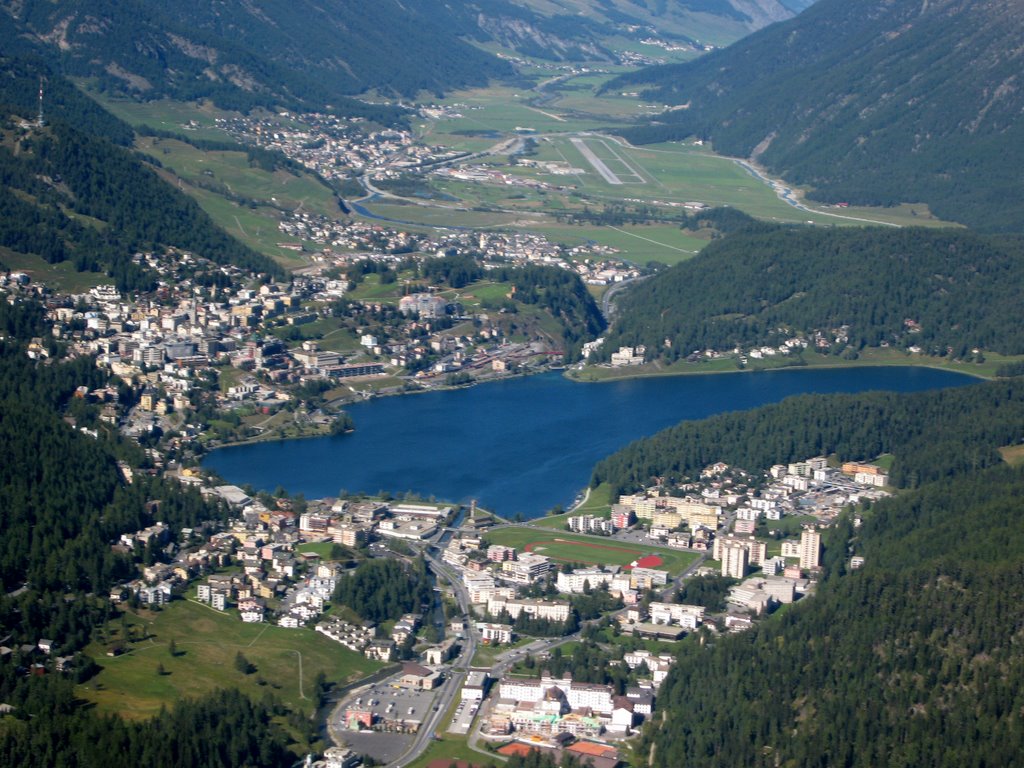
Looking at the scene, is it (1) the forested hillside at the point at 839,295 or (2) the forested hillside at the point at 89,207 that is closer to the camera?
(2) the forested hillside at the point at 89,207

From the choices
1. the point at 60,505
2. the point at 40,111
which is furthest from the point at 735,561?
the point at 40,111

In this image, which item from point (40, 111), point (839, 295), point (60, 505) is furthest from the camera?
point (40, 111)

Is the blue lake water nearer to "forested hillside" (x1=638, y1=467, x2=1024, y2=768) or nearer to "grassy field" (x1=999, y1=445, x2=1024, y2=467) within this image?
"grassy field" (x1=999, y1=445, x2=1024, y2=467)

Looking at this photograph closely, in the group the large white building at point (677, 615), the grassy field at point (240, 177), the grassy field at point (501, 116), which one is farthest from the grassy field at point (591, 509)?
the grassy field at point (501, 116)

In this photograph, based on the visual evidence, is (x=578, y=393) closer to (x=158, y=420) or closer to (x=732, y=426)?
(x=732, y=426)

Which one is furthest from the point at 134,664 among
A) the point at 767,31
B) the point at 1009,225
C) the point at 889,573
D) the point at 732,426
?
the point at 767,31

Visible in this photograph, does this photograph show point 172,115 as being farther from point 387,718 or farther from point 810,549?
point 387,718

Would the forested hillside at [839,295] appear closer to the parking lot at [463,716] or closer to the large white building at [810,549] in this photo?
the large white building at [810,549]
